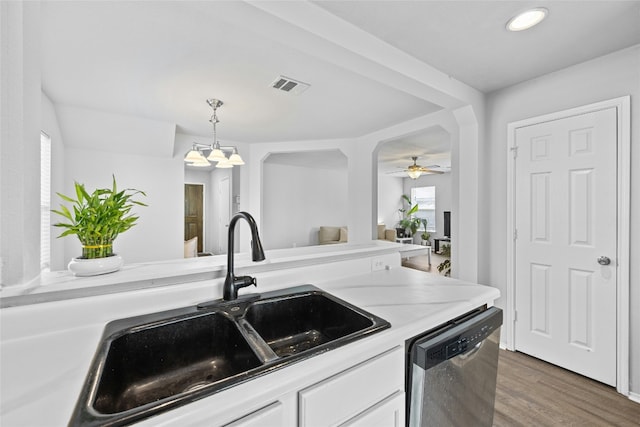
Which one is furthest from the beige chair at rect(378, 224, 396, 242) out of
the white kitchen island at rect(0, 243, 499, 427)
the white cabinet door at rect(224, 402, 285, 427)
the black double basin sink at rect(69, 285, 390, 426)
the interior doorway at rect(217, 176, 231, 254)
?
the white cabinet door at rect(224, 402, 285, 427)

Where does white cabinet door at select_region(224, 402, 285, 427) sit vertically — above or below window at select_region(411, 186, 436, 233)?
below

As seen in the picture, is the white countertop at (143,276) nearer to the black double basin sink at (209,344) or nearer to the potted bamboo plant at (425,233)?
the black double basin sink at (209,344)

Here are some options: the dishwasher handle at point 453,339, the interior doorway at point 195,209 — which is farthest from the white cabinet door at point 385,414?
the interior doorway at point 195,209

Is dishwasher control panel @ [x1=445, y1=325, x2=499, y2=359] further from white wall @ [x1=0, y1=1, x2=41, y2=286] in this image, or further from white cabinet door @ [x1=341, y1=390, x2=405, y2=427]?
white wall @ [x1=0, y1=1, x2=41, y2=286]

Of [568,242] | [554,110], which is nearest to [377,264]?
[568,242]

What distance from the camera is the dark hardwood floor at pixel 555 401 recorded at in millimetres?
1696

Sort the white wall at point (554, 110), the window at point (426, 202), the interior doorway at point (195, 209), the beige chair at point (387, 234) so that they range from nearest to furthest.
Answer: the white wall at point (554, 110) → the beige chair at point (387, 234) → the interior doorway at point (195, 209) → the window at point (426, 202)

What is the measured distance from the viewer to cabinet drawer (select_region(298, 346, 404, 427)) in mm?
→ 727

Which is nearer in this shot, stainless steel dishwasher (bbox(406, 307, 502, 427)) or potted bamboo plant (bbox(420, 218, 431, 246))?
stainless steel dishwasher (bbox(406, 307, 502, 427))

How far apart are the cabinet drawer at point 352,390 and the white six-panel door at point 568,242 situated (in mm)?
2115

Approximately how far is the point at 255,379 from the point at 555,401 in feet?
7.57

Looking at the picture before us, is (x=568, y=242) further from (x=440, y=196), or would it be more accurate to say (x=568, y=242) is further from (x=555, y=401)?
(x=440, y=196)

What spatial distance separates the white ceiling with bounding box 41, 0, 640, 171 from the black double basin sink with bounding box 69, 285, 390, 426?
1.35 metres

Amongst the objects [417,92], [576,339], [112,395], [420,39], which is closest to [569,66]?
[417,92]
